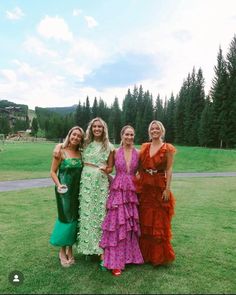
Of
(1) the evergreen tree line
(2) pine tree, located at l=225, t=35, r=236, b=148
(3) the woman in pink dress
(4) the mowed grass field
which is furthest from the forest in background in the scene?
(3) the woman in pink dress

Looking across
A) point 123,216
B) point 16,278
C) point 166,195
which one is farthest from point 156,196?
point 16,278

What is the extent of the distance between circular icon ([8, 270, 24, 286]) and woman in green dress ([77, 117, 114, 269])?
885 millimetres

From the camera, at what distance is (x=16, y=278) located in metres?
4.95

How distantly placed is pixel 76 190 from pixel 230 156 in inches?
1131

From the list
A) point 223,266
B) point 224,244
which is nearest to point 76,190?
point 223,266

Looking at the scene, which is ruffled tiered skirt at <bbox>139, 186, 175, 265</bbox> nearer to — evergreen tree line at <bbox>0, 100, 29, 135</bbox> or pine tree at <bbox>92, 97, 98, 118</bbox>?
pine tree at <bbox>92, 97, 98, 118</bbox>

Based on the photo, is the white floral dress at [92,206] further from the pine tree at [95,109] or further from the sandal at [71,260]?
the pine tree at [95,109]

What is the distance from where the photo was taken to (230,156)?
3234cm

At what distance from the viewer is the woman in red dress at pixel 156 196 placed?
5.44 meters

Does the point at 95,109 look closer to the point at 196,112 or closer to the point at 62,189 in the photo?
the point at 196,112

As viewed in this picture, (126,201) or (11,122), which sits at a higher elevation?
(11,122)

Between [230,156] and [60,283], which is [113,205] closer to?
[60,283]

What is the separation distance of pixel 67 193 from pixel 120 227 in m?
0.91

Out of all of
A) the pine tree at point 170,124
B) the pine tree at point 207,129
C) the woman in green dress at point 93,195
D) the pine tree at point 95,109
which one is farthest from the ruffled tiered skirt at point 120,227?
the pine tree at point 95,109
